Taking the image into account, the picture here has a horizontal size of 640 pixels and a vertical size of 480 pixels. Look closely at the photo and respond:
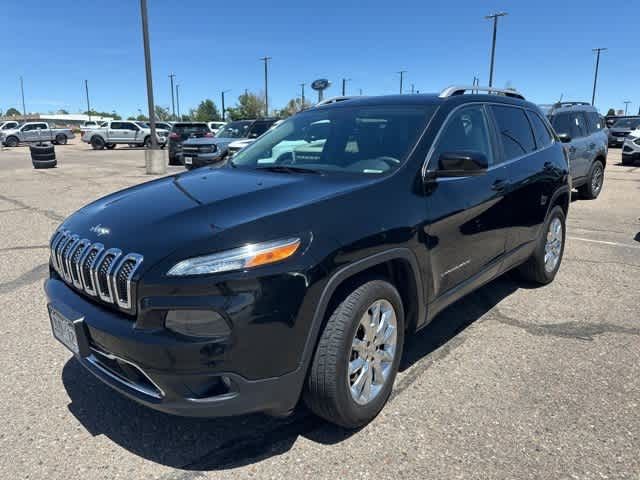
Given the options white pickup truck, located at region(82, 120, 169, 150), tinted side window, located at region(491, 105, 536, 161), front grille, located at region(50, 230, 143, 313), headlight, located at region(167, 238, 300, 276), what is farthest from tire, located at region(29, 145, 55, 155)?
headlight, located at region(167, 238, 300, 276)

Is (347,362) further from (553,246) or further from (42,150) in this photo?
(42,150)

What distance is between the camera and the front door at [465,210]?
9.97ft

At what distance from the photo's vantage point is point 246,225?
2227mm

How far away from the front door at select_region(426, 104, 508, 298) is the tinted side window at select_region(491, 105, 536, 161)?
0.22 meters

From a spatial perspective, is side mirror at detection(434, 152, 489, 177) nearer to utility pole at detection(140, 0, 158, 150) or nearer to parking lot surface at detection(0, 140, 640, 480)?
parking lot surface at detection(0, 140, 640, 480)

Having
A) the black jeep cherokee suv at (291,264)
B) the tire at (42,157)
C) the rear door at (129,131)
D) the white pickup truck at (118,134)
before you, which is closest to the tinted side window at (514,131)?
the black jeep cherokee suv at (291,264)

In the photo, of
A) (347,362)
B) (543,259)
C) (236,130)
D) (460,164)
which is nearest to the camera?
(347,362)

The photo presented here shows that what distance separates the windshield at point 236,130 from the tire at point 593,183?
357 inches

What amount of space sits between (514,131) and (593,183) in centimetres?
737

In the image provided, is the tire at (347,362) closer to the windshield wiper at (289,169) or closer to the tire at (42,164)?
the windshield wiper at (289,169)

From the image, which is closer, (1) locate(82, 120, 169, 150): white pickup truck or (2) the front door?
(2) the front door

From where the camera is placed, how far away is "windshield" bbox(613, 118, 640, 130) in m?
27.0

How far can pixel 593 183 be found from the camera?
1045cm

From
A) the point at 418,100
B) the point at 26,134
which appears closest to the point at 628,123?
the point at 418,100
